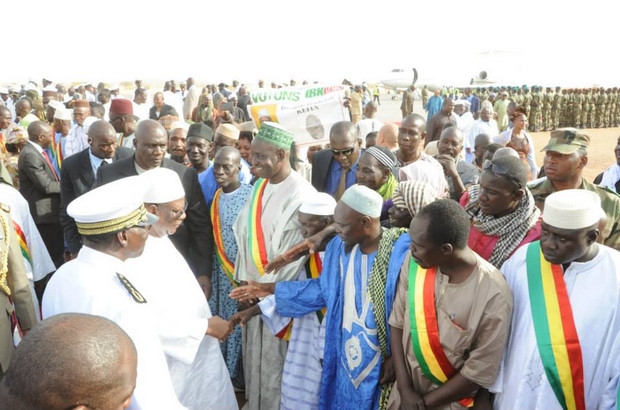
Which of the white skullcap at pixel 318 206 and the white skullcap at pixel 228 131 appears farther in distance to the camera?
the white skullcap at pixel 228 131

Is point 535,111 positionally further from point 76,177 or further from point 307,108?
point 76,177

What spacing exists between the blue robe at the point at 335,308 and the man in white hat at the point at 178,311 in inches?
21.1

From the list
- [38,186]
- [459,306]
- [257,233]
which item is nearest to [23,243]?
[38,186]

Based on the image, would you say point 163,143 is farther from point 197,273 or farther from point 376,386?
point 376,386

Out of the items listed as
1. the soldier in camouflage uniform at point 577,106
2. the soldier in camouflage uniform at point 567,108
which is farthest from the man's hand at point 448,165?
the soldier in camouflage uniform at point 577,106

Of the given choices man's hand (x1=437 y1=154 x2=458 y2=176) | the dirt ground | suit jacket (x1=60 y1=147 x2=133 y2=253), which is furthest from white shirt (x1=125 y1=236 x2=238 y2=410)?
the dirt ground

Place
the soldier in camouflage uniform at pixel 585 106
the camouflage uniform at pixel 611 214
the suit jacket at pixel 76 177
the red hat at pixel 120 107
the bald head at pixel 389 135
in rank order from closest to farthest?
the camouflage uniform at pixel 611 214 → the suit jacket at pixel 76 177 → the bald head at pixel 389 135 → the red hat at pixel 120 107 → the soldier in camouflage uniform at pixel 585 106

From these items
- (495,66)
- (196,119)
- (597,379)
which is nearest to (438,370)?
(597,379)

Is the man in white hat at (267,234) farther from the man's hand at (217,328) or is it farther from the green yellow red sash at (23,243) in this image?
the green yellow red sash at (23,243)

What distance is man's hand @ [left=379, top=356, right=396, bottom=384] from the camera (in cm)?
295

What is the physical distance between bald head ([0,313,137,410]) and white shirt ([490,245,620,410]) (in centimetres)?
177

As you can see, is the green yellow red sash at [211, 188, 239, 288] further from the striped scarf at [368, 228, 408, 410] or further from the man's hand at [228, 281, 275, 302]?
the striped scarf at [368, 228, 408, 410]

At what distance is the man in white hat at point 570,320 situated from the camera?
2.29 meters

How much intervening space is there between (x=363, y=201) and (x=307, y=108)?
323cm
